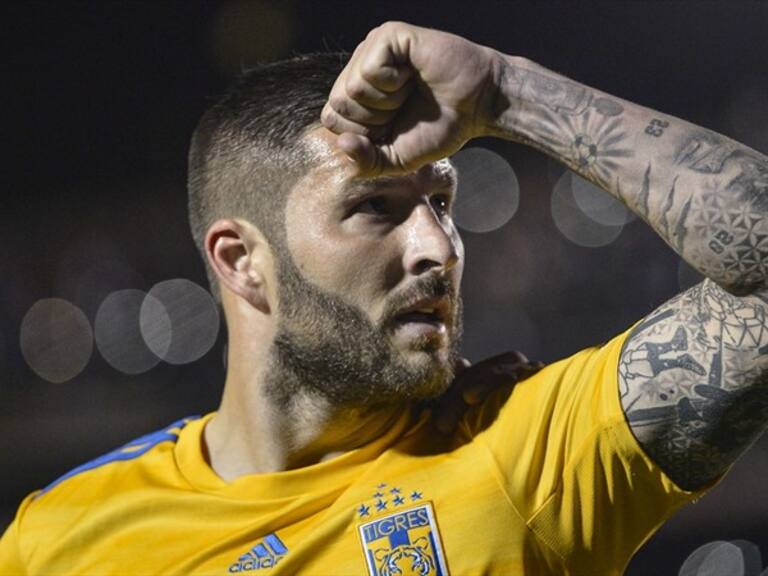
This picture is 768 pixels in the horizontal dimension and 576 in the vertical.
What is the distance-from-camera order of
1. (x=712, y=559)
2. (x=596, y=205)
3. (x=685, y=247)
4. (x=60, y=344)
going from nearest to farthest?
(x=685, y=247) < (x=712, y=559) < (x=60, y=344) < (x=596, y=205)

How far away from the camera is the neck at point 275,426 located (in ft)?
6.97

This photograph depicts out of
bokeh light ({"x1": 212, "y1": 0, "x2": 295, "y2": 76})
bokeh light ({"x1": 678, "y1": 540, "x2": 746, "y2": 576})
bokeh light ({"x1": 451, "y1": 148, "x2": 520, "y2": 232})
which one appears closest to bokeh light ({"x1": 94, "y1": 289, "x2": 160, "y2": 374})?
bokeh light ({"x1": 212, "y1": 0, "x2": 295, "y2": 76})

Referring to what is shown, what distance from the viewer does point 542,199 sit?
8.42m

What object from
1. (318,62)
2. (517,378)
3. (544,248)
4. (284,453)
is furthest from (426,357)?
(544,248)

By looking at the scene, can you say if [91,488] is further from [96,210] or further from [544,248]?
[96,210]

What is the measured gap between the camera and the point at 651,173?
1.64 m

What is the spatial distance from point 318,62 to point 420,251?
55 cm

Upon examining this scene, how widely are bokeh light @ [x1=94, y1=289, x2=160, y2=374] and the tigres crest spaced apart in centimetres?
850

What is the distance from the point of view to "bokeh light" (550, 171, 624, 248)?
8.87m

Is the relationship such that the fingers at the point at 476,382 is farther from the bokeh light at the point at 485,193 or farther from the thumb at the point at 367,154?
the bokeh light at the point at 485,193

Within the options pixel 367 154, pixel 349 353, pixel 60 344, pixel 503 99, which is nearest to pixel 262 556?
pixel 349 353

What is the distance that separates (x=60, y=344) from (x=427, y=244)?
8695 mm

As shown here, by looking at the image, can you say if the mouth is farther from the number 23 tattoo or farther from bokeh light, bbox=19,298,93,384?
bokeh light, bbox=19,298,93,384

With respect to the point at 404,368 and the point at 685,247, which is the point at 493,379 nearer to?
the point at 404,368
